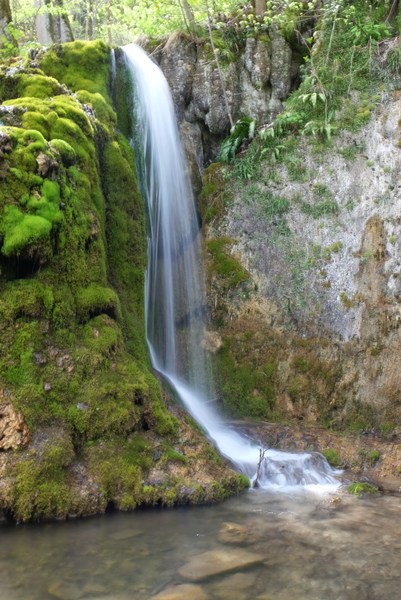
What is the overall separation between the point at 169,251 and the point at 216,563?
6.88m

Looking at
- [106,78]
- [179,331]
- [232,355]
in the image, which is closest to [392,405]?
[232,355]

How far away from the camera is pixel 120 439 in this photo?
6.33 meters

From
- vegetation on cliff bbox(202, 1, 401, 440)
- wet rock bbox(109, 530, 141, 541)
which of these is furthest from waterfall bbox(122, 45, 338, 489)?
wet rock bbox(109, 530, 141, 541)

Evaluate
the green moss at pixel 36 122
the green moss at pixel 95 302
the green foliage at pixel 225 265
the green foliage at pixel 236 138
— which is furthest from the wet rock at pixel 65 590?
the green foliage at pixel 236 138

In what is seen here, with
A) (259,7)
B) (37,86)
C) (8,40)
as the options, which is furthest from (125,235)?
(259,7)

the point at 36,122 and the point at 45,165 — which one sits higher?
the point at 36,122

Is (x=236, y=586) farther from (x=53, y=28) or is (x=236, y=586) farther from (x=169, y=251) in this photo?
(x=53, y=28)

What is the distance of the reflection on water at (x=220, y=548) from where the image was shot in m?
4.20

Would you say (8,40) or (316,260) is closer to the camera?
(316,260)

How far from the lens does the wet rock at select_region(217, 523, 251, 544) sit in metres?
5.20

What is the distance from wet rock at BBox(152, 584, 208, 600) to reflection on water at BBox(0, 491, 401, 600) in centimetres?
5

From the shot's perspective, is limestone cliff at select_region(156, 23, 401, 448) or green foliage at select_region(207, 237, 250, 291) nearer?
limestone cliff at select_region(156, 23, 401, 448)

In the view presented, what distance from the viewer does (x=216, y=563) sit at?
4.67m

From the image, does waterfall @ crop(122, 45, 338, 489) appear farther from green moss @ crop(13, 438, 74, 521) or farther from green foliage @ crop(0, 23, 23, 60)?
green moss @ crop(13, 438, 74, 521)
